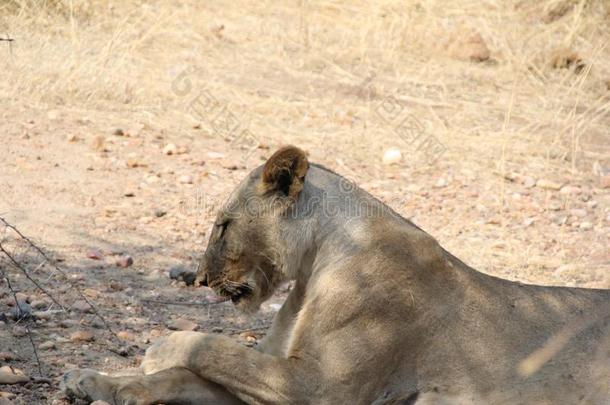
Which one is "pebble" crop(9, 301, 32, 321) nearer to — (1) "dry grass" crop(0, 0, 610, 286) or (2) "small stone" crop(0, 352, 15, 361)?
(2) "small stone" crop(0, 352, 15, 361)

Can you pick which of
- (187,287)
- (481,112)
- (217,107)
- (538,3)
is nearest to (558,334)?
(187,287)

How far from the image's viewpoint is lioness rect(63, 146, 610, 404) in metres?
4.37

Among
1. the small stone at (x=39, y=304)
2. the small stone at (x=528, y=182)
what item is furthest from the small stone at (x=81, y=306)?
the small stone at (x=528, y=182)

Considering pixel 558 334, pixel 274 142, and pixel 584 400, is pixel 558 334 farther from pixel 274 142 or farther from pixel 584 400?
pixel 274 142

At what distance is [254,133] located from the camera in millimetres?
9633

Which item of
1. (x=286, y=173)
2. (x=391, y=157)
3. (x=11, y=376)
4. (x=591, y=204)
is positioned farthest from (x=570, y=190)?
(x=11, y=376)

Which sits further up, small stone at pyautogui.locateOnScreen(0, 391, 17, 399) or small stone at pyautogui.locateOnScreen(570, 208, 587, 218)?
small stone at pyautogui.locateOnScreen(570, 208, 587, 218)

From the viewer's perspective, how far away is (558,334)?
4543mm

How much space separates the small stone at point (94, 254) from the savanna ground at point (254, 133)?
0.02 meters

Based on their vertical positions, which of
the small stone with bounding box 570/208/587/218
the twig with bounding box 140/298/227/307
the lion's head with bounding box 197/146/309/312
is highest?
the lion's head with bounding box 197/146/309/312

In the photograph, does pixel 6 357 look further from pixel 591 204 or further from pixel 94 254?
pixel 591 204

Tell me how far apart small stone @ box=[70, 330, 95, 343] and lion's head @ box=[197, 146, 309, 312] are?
0.75 metres

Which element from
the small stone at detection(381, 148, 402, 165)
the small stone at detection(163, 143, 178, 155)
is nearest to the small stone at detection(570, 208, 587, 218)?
the small stone at detection(381, 148, 402, 165)

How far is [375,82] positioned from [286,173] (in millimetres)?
7055
